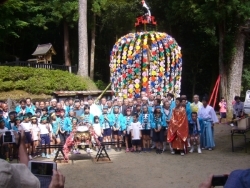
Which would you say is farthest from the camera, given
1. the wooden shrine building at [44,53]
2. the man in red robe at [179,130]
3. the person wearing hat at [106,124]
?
the wooden shrine building at [44,53]

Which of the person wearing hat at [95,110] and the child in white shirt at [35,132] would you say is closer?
the child in white shirt at [35,132]

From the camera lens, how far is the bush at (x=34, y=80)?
17.9 m

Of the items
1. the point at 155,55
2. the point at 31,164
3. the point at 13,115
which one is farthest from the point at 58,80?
the point at 31,164

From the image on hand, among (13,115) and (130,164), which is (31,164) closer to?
(130,164)

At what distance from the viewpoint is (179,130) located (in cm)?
1173

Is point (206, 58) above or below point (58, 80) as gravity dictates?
above

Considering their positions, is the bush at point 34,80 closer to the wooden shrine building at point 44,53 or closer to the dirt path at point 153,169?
the wooden shrine building at point 44,53

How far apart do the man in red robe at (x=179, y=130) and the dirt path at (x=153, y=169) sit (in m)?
0.34

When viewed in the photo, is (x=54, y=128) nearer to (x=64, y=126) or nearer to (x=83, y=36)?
(x=64, y=126)

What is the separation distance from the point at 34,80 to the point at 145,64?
5956mm

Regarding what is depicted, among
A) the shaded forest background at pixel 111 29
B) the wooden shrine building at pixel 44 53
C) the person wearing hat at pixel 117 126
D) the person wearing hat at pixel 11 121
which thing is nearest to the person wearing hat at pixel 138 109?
the person wearing hat at pixel 117 126

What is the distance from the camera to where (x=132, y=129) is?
12422 mm

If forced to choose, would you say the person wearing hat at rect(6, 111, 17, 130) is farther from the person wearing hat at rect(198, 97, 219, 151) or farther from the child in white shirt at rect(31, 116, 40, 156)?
the person wearing hat at rect(198, 97, 219, 151)

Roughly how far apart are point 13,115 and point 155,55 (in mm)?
5953
